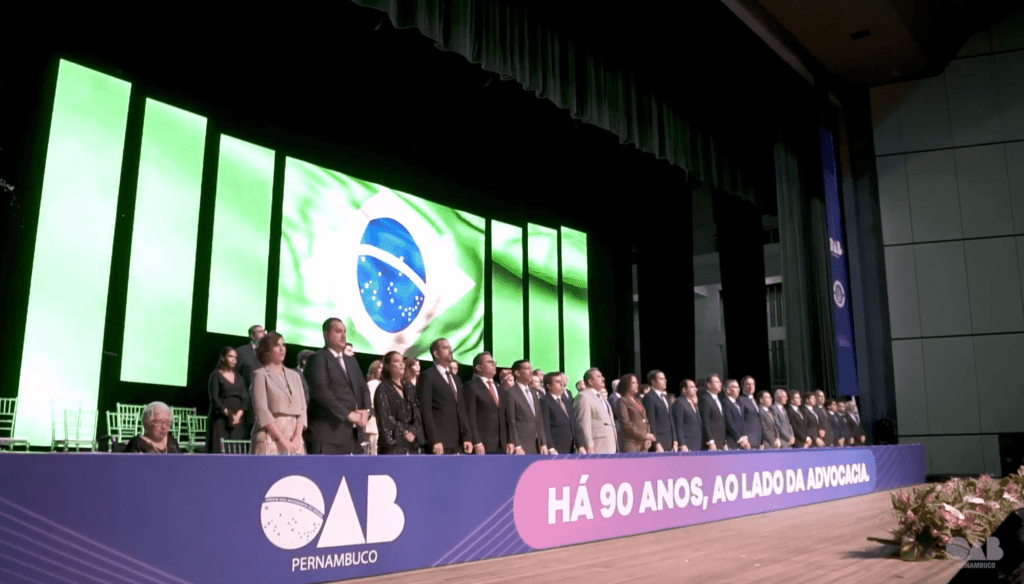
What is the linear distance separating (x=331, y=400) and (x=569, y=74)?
187 inches

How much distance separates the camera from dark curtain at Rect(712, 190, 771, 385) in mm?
12484

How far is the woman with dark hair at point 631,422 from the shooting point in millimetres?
7246

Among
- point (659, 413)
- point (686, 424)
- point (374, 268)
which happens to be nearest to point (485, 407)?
point (659, 413)

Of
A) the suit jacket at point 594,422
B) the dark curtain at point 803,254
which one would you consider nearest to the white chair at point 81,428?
the suit jacket at point 594,422

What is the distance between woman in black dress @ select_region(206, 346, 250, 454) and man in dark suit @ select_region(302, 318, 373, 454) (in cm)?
150

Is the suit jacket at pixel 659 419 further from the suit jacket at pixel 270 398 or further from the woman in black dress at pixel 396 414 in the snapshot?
the suit jacket at pixel 270 398

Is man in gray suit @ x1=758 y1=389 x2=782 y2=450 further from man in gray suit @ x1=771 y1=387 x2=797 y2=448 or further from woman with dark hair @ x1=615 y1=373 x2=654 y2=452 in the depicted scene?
woman with dark hair @ x1=615 y1=373 x2=654 y2=452

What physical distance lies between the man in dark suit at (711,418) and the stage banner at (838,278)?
5.18m

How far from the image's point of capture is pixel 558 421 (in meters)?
6.98

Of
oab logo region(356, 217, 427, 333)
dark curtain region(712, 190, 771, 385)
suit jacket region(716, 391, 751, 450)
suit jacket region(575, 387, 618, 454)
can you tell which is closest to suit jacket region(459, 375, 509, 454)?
suit jacket region(575, 387, 618, 454)

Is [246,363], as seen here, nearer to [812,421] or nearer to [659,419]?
[659,419]

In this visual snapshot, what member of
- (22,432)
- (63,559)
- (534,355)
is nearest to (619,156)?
(534,355)

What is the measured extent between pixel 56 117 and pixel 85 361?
1.95m

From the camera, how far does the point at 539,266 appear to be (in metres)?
11.4
